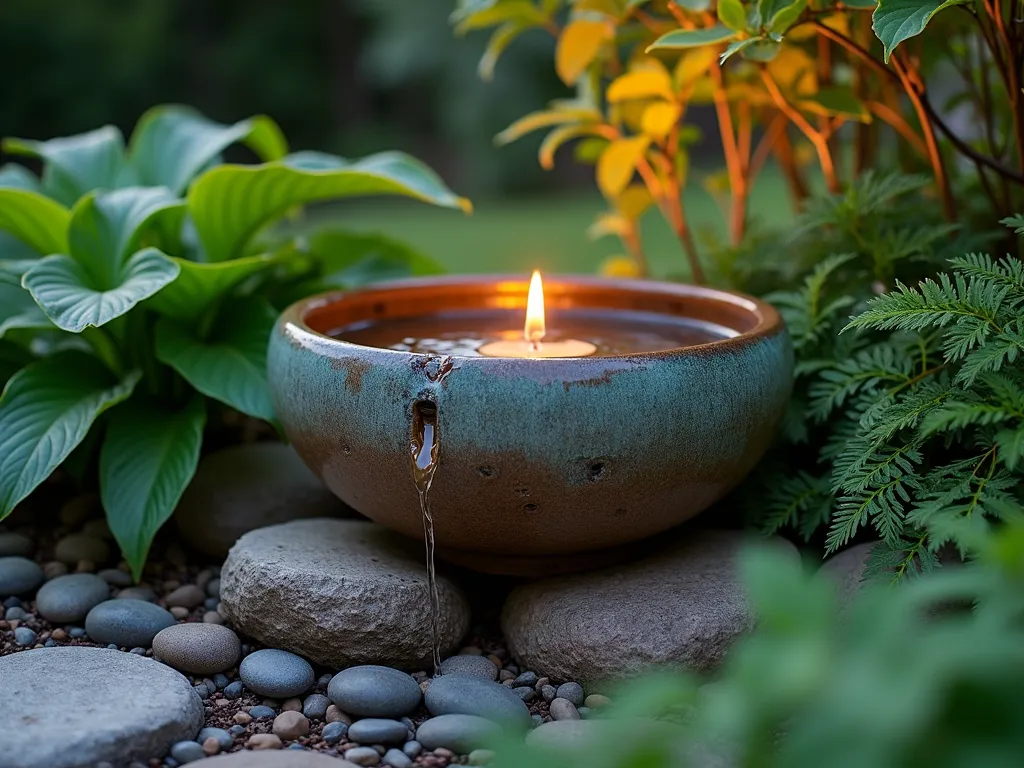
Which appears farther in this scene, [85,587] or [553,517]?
[85,587]

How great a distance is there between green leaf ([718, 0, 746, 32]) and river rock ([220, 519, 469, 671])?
99 cm

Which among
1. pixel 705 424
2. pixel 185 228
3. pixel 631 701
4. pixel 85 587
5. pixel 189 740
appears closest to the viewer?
pixel 631 701

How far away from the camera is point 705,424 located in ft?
4.83

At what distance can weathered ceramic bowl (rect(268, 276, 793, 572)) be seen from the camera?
4.58 ft

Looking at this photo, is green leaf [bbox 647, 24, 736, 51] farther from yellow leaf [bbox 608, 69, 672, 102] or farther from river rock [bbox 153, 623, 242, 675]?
river rock [bbox 153, 623, 242, 675]

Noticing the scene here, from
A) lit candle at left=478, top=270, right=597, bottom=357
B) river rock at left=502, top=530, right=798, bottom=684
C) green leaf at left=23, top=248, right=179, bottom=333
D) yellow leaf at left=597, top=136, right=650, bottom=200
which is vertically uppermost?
yellow leaf at left=597, top=136, right=650, bottom=200

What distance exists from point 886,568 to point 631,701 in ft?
2.51

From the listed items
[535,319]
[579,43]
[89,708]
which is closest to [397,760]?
[89,708]

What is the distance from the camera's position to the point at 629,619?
1.50 m

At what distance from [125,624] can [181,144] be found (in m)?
1.32

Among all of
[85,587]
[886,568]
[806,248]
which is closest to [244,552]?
[85,587]

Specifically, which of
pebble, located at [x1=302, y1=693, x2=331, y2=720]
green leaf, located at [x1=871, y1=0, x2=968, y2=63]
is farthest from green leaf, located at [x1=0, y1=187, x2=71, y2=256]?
green leaf, located at [x1=871, y1=0, x2=968, y2=63]

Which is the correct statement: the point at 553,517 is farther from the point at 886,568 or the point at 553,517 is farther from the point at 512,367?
the point at 886,568

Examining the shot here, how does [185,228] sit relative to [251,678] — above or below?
above
